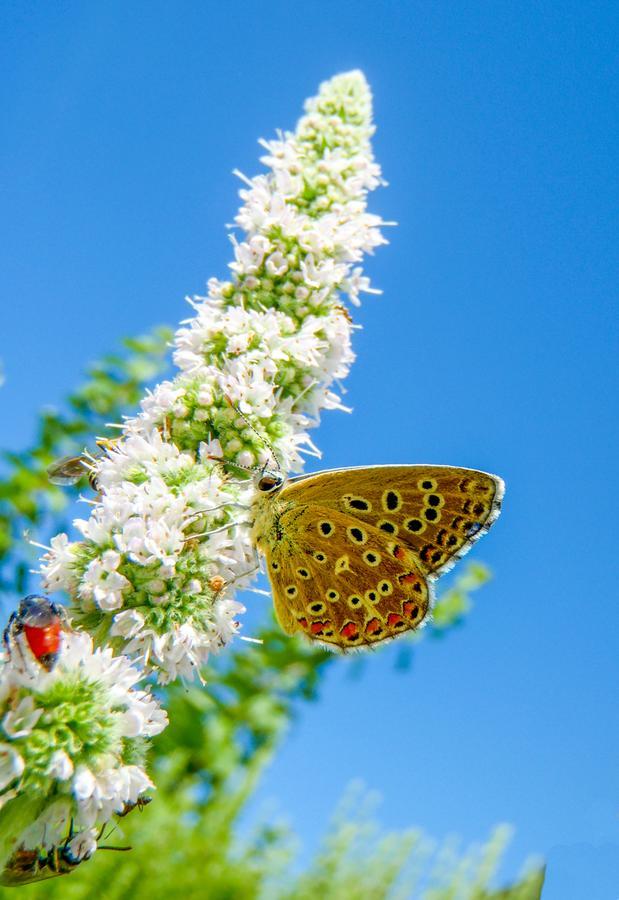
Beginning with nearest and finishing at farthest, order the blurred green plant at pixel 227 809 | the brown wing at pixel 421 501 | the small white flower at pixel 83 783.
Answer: the small white flower at pixel 83 783, the brown wing at pixel 421 501, the blurred green plant at pixel 227 809

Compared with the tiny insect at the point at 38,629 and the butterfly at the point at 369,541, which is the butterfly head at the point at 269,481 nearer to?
the butterfly at the point at 369,541

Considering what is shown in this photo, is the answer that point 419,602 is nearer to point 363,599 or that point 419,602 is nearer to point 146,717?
point 363,599

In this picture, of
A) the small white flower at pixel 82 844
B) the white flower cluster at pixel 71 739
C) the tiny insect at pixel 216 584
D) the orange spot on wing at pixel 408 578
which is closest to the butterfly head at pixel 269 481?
the tiny insect at pixel 216 584

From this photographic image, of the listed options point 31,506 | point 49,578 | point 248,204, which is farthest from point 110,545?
point 31,506

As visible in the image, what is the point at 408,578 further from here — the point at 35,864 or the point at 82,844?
the point at 35,864

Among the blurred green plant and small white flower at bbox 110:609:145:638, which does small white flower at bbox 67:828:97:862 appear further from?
the blurred green plant

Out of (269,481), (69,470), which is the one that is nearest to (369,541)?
(269,481)
